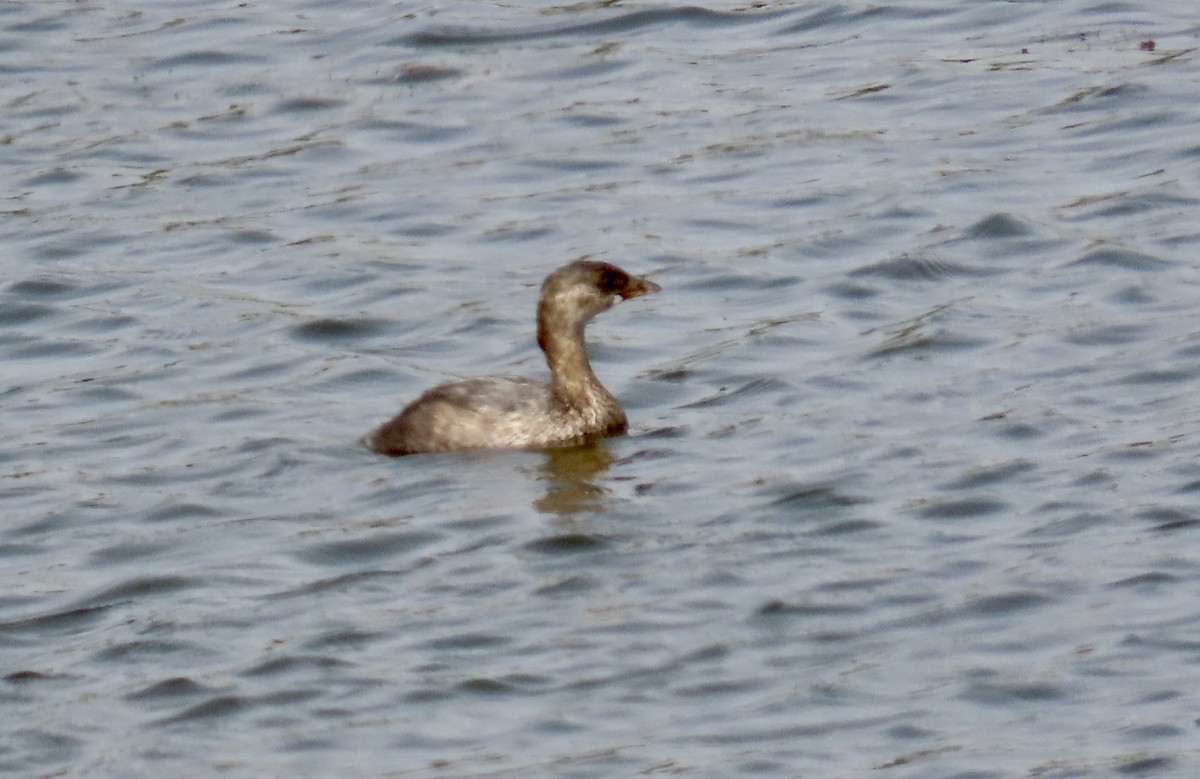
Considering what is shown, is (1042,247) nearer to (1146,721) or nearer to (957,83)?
(957,83)

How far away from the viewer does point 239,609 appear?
10.5 meters

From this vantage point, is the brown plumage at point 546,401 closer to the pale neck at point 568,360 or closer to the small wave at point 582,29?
the pale neck at point 568,360

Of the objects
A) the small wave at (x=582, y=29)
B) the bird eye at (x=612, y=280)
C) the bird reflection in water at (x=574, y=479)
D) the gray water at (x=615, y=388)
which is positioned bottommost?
the bird reflection in water at (x=574, y=479)

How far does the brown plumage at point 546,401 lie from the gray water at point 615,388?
13cm

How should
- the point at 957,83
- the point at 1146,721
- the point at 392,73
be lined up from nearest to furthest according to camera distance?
the point at 1146,721
the point at 957,83
the point at 392,73

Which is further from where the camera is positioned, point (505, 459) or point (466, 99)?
point (466, 99)

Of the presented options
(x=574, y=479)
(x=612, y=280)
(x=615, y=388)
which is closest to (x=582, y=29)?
(x=615, y=388)

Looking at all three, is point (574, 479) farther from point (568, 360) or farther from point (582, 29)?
point (582, 29)

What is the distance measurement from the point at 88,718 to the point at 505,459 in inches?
152

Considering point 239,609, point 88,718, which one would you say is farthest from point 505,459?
point 88,718

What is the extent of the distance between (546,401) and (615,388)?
3.03 feet

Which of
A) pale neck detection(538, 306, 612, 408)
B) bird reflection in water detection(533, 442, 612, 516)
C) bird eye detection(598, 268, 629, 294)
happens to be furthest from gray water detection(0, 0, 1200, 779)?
bird eye detection(598, 268, 629, 294)

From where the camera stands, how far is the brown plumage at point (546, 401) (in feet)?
41.8

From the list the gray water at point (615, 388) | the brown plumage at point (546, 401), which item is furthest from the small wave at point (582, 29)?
the brown plumage at point (546, 401)
